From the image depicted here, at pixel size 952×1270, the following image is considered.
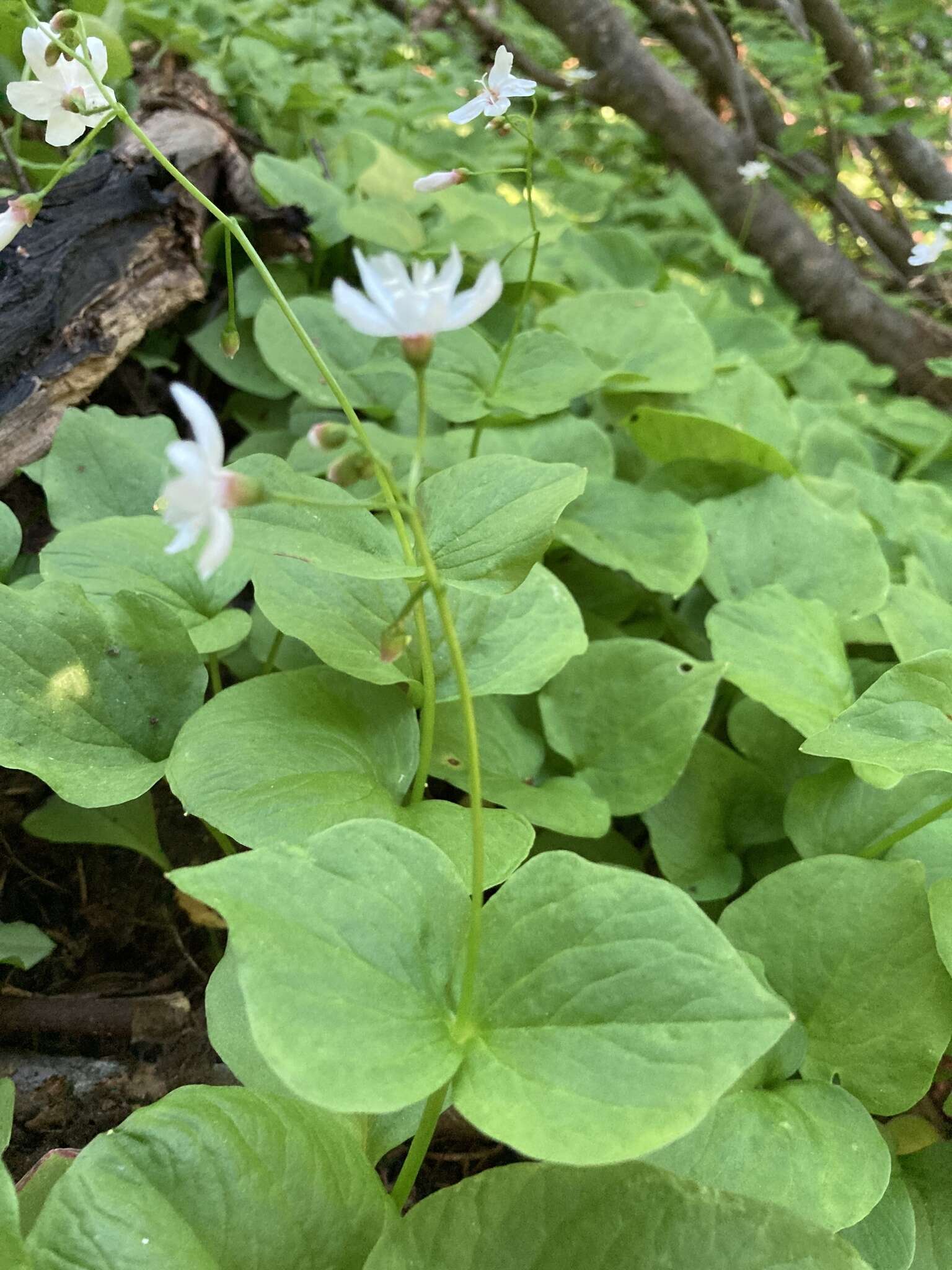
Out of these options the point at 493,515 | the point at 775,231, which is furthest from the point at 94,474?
the point at 775,231

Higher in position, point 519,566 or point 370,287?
point 370,287

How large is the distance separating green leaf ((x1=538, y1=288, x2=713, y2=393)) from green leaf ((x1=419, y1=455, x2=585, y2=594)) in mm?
883

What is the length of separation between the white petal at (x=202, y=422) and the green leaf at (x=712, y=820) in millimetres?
832

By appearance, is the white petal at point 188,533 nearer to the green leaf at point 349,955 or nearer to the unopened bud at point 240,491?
the unopened bud at point 240,491

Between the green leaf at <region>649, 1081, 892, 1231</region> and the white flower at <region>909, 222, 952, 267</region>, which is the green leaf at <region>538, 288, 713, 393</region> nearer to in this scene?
the white flower at <region>909, 222, 952, 267</region>

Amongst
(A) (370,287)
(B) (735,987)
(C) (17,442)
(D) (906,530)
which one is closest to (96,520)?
(C) (17,442)

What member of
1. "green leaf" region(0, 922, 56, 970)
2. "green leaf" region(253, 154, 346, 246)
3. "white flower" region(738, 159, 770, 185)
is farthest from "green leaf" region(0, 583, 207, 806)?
"white flower" region(738, 159, 770, 185)

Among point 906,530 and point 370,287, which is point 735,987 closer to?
point 370,287

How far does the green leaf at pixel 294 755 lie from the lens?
2.73 feet

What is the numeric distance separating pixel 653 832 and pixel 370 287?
0.86 metres

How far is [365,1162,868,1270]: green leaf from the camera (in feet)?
2.15

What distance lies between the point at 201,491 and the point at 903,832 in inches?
36.4

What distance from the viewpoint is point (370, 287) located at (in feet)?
1.89

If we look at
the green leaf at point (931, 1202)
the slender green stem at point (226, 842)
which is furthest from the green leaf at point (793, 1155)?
the slender green stem at point (226, 842)
